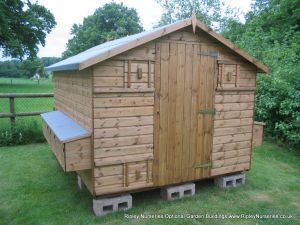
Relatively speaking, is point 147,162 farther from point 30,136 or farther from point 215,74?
point 30,136

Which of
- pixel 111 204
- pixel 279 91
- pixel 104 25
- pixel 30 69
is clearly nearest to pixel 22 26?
pixel 104 25

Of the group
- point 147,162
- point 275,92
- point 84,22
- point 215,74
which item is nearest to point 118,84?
point 147,162

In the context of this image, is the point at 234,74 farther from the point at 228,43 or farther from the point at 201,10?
the point at 201,10

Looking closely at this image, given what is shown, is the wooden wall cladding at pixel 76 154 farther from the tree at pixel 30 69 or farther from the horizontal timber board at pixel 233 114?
the tree at pixel 30 69

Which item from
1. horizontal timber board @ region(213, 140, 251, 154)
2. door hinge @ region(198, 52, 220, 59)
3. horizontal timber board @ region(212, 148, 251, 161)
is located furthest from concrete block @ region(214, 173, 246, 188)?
door hinge @ region(198, 52, 220, 59)

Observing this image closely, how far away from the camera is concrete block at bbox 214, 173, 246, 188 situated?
221 inches

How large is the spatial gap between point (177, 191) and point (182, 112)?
4.63 feet

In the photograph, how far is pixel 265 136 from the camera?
31.1ft

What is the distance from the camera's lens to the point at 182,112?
16.3ft

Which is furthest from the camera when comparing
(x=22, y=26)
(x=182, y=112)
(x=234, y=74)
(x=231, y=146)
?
(x=22, y=26)

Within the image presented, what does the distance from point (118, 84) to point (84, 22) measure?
43.4 metres

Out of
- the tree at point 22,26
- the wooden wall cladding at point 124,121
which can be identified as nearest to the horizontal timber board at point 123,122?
the wooden wall cladding at point 124,121

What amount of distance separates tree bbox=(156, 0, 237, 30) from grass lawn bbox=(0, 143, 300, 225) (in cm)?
2476

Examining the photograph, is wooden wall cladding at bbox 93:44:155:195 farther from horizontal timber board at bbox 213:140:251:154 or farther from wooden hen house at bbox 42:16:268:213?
horizontal timber board at bbox 213:140:251:154
